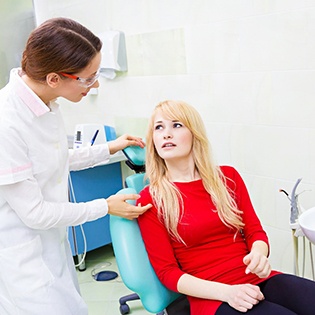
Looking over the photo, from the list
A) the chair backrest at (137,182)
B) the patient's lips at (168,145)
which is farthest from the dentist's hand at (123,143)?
the patient's lips at (168,145)

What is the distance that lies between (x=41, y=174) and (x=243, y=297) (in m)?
0.71

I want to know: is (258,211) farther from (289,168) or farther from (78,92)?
(78,92)

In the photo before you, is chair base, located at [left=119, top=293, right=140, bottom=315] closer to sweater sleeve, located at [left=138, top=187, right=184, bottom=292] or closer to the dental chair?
the dental chair

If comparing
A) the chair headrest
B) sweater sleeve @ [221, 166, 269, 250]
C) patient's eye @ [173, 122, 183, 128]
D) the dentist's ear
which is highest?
the dentist's ear

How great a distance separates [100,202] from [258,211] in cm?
101

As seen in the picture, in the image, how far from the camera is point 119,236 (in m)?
1.53

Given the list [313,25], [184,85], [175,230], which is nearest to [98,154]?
[175,230]

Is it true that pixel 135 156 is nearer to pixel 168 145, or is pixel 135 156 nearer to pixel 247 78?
pixel 168 145

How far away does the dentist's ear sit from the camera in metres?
1.30

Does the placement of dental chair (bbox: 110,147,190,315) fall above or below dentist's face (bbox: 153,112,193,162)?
below

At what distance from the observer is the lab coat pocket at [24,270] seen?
53.6 inches

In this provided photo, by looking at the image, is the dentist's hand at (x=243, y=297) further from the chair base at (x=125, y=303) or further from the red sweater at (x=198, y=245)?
the chair base at (x=125, y=303)

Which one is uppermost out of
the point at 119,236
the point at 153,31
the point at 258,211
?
the point at 153,31

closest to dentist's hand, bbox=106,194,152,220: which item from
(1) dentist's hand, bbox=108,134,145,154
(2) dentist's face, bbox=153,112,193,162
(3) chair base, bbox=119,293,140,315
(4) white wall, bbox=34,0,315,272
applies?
(2) dentist's face, bbox=153,112,193,162
